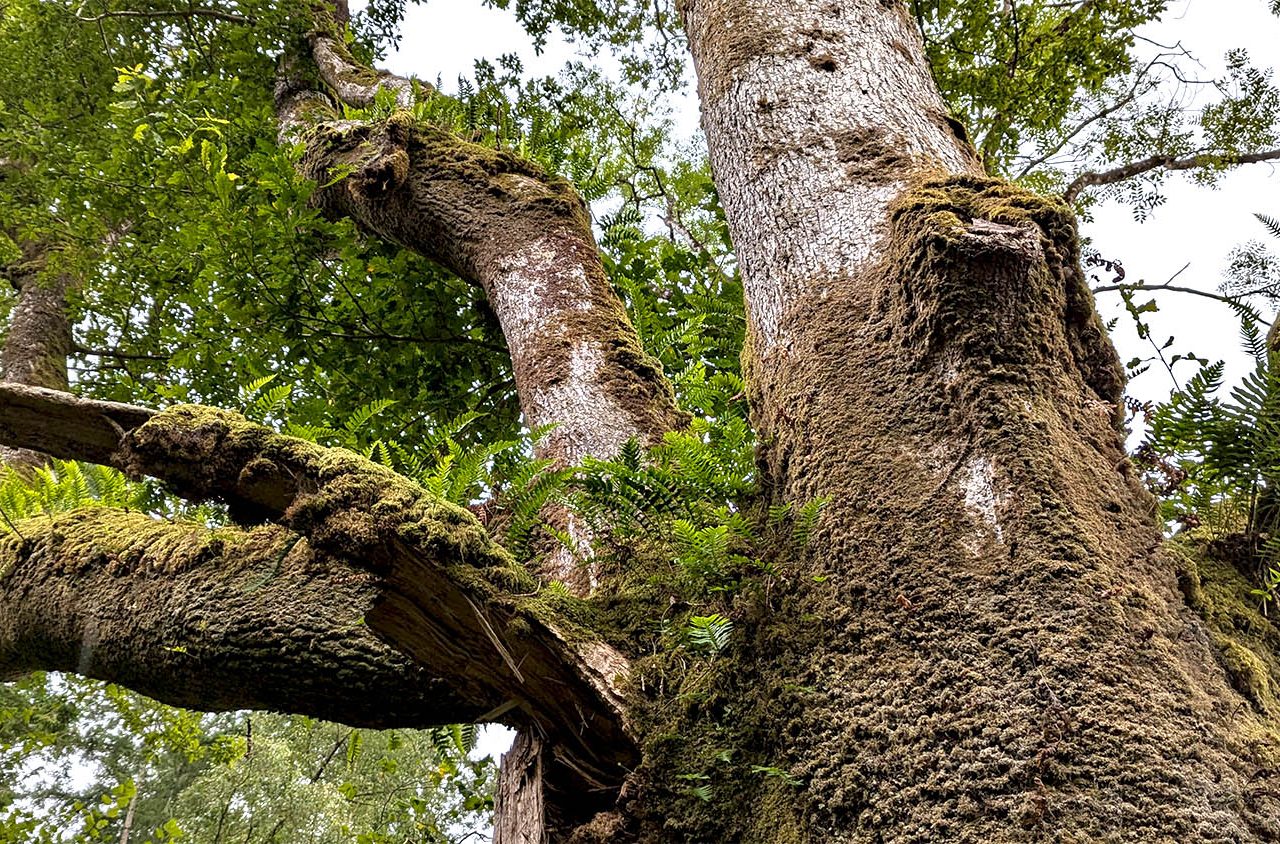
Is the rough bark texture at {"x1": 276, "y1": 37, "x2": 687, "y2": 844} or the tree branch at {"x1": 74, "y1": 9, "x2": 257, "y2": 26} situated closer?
the rough bark texture at {"x1": 276, "y1": 37, "x2": 687, "y2": 844}

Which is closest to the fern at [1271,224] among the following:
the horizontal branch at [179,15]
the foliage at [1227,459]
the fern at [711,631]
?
the foliage at [1227,459]

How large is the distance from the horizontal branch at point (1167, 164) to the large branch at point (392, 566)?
538cm

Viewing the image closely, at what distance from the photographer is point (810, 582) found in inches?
68.5

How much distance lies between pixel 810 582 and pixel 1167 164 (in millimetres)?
6559

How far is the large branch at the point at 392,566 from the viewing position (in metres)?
1.65

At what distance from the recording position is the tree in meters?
1.37

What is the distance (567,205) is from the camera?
3809 millimetres

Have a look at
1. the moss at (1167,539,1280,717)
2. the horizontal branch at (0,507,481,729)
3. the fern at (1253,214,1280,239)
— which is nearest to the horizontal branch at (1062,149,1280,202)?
the fern at (1253,214,1280,239)

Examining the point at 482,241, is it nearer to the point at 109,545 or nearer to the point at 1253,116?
the point at 109,545

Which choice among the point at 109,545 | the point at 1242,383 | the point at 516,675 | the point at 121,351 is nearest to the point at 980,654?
the point at 516,675

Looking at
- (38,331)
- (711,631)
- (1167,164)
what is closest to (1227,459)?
(711,631)

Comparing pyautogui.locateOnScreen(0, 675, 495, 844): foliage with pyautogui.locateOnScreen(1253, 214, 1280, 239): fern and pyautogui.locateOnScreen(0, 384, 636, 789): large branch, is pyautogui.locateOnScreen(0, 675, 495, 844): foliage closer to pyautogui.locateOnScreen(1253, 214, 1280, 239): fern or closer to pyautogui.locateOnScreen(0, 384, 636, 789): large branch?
pyautogui.locateOnScreen(0, 384, 636, 789): large branch

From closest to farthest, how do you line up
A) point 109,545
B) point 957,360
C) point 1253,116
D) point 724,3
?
point 957,360, point 109,545, point 724,3, point 1253,116

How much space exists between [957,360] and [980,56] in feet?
20.6
